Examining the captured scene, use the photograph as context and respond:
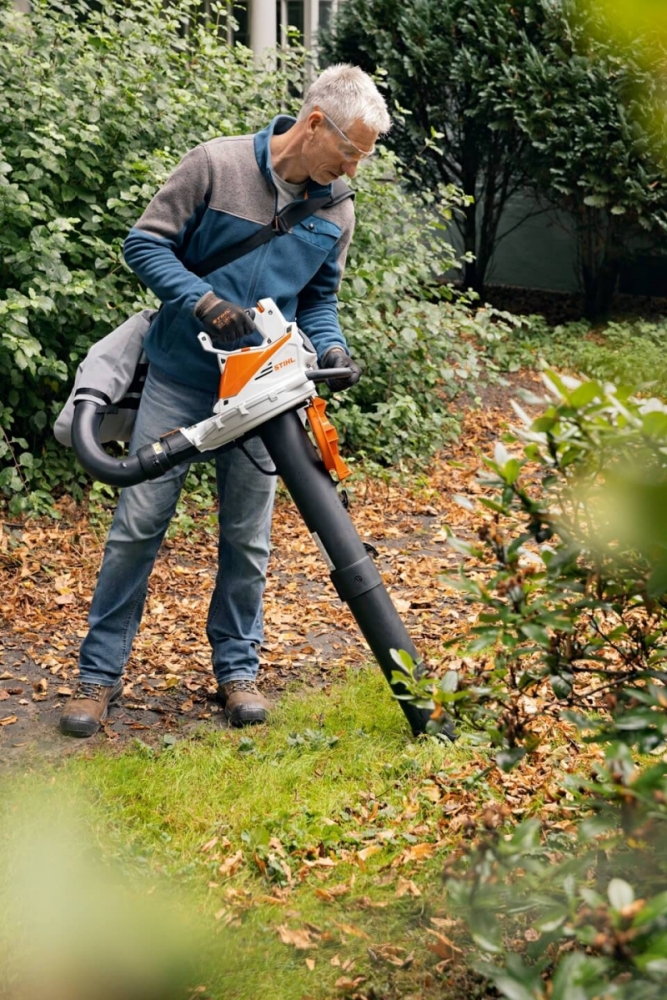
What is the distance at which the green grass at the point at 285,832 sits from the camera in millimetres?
2527

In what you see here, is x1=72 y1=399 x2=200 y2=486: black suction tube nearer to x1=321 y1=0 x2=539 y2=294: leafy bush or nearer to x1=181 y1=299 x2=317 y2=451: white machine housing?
x1=181 y1=299 x2=317 y2=451: white machine housing

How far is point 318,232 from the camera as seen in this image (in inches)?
137

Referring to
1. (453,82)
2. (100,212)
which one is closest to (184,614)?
(100,212)

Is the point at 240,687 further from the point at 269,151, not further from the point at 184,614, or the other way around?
the point at 269,151

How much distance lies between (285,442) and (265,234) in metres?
0.63

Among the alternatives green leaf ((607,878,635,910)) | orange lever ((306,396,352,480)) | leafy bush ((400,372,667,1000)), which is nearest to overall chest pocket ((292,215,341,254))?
orange lever ((306,396,352,480))

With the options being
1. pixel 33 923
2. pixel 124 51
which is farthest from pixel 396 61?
pixel 33 923

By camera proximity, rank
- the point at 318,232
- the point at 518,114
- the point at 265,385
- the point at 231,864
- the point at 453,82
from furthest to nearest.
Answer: the point at 453,82 → the point at 518,114 → the point at 318,232 → the point at 265,385 → the point at 231,864

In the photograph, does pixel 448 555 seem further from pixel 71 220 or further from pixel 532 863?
pixel 532 863

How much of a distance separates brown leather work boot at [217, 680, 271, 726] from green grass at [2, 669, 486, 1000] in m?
0.07

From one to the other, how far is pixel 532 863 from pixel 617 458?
24.7 inches

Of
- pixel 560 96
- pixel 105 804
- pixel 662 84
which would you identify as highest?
pixel 662 84

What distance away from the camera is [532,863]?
5.40 ft

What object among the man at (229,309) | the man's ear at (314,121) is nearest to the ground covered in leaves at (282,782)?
the man at (229,309)
